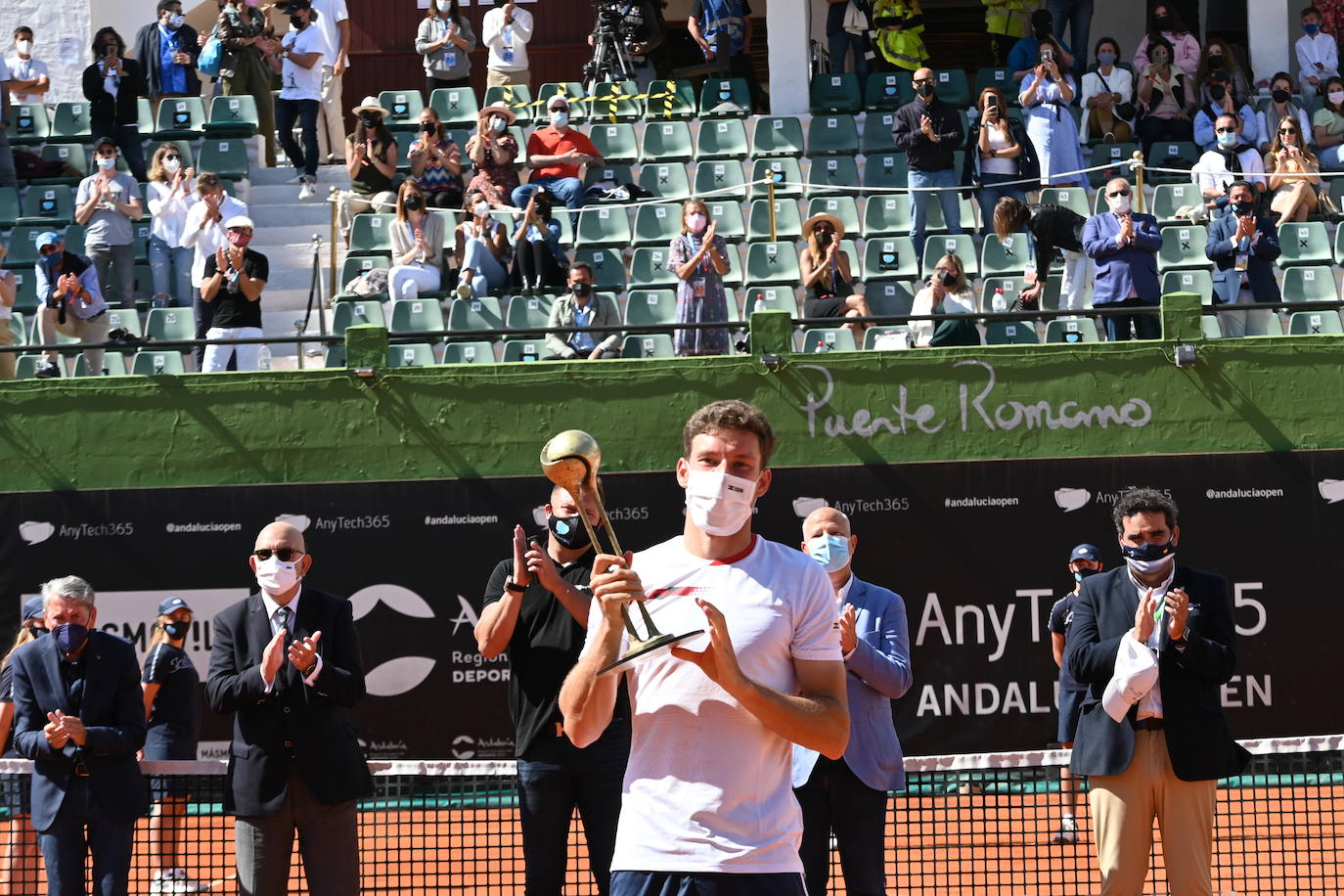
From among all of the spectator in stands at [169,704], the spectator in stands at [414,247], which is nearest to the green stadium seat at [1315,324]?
the spectator in stands at [414,247]

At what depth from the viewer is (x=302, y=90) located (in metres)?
19.3

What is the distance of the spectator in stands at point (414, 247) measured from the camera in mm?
16406

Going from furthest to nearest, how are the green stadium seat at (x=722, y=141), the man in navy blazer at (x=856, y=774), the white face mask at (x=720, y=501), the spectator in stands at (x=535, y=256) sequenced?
1. the green stadium seat at (x=722, y=141)
2. the spectator in stands at (x=535, y=256)
3. the man in navy blazer at (x=856, y=774)
4. the white face mask at (x=720, y=501)

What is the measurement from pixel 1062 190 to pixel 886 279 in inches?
94.2

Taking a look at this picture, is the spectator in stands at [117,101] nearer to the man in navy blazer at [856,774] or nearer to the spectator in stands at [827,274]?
the spectator in stands at [827,274]

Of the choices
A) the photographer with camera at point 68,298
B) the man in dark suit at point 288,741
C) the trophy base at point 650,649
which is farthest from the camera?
the photographer with camera at point 68,298

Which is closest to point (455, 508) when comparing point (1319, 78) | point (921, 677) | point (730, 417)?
point (921, 677)

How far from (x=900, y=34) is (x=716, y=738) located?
17.4 m

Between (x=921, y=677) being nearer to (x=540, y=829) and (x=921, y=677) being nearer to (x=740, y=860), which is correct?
(x=540, y=829)

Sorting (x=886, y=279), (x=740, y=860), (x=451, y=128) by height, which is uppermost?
(x=451, y=128)

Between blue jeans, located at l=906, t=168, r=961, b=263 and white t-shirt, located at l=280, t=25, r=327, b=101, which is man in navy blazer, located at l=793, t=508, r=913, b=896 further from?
white t-shirt, located at l=280, t=25, r=327, b=101

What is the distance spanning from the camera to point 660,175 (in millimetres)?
18844

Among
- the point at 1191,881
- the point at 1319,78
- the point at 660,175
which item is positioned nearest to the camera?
the point at 1191,881

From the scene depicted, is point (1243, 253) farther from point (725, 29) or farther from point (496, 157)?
point (725, 29)
